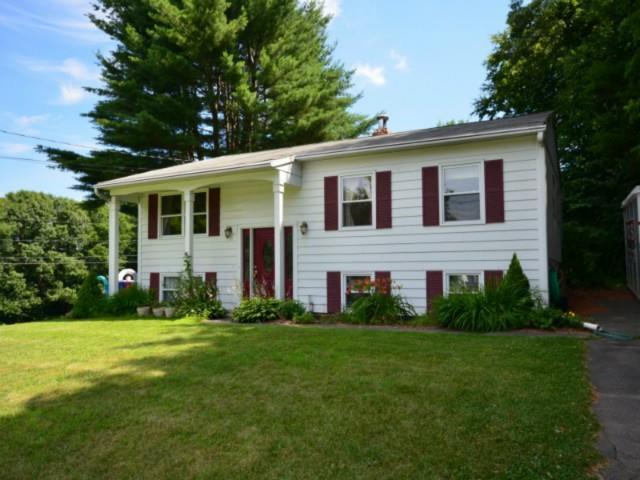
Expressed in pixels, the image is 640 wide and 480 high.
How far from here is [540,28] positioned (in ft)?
59.3

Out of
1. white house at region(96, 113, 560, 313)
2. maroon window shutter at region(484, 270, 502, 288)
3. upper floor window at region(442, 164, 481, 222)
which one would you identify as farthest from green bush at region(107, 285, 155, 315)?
maroon window shutter at region(484, 270, 502, 288)

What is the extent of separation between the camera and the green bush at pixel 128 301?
12107mm

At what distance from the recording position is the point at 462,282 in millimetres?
9102

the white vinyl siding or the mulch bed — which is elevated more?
the white vinyl siding

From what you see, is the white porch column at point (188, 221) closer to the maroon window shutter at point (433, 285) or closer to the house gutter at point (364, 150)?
the house gutter at point (364, 150)

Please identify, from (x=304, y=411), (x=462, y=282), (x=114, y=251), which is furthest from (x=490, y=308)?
(x=114, y=251)

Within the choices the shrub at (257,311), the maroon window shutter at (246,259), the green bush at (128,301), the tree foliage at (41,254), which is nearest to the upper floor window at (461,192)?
the shrub at (257,311)

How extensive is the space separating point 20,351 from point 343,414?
5483 mm

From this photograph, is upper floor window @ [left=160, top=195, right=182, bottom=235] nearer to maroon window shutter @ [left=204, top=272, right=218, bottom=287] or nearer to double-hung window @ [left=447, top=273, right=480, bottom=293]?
maroon window shutter @ [left=204, top=272, right=218, bottom=287]

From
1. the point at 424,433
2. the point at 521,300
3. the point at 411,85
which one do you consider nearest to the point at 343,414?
the point at 424,433

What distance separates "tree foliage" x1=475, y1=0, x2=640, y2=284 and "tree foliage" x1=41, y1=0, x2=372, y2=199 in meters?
8.08

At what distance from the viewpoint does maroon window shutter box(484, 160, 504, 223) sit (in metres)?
8.66

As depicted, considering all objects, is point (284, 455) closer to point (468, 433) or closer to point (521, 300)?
point (468, 433)

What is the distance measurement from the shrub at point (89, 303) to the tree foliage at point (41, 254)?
1861 centimetres
